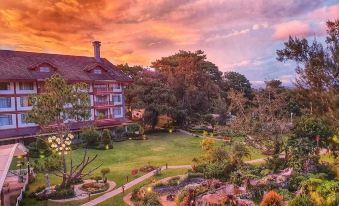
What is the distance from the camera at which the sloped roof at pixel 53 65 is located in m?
48.9

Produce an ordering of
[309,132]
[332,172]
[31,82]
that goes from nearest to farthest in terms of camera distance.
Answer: [332,172]
[309,132]
[31,82]

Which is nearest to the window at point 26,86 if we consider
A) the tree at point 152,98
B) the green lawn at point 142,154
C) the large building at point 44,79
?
the large building at point 44,79

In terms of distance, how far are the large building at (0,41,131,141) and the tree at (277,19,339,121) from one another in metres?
20.9

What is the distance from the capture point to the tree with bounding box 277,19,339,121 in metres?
28.4

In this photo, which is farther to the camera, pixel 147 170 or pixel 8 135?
pixel 8 135

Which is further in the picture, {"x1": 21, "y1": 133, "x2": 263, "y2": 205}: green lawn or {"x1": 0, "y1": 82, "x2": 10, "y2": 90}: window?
{"x1": 0, "y1": 82, "x2": 10, "y2": 90}: window

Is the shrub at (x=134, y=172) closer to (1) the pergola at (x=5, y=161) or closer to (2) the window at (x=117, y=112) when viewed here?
(1) the pergola at (x=5, y=161)

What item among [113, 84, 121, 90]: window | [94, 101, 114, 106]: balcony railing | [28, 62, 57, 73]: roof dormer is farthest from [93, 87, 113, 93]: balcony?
[28, 62, 57, 73]: roof dormer

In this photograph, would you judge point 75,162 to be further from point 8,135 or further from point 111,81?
point 111,81

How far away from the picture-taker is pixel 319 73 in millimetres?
28828

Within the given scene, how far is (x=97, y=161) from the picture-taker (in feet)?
138

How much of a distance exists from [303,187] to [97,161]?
25.0 metres

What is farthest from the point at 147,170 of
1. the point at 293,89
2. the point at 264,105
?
the point at 293,89

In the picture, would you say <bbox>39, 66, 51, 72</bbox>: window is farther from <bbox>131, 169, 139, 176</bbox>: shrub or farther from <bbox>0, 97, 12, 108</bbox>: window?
Result: <bbox>131, 169, 139, 176</bbox>: shrub
